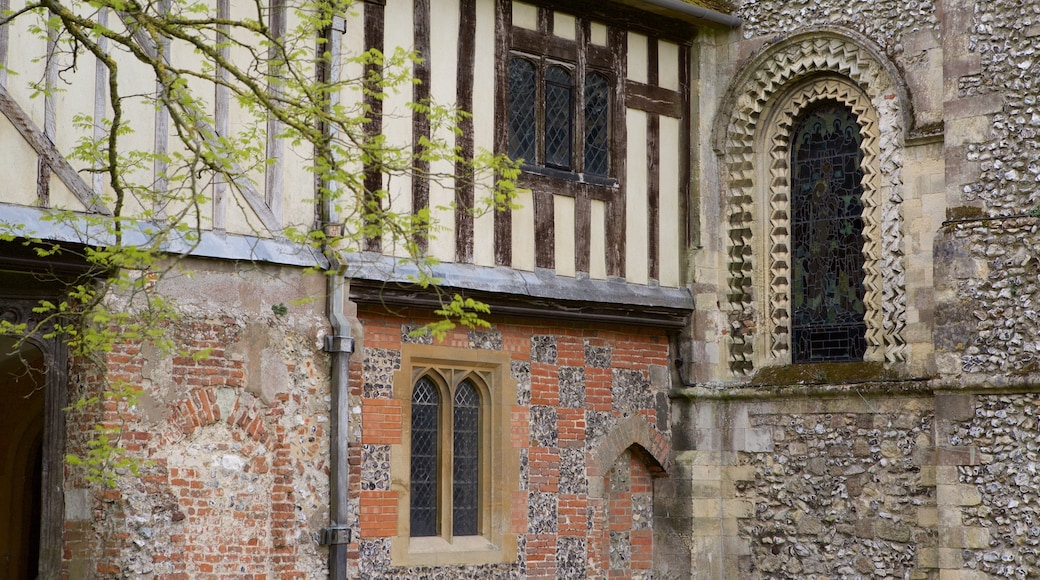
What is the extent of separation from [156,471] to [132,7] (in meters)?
3.98

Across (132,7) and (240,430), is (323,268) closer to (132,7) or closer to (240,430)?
(240,430)

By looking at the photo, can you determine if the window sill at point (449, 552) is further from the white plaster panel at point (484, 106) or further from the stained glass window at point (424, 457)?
the white plaster panel at point (484, 106)

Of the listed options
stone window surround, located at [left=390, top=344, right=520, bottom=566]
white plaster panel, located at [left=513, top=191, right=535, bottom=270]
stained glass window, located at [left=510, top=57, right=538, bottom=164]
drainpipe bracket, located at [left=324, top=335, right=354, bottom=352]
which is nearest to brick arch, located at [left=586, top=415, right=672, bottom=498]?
stone window surround, located at [left=390, top=344, right=520, bottom=566]

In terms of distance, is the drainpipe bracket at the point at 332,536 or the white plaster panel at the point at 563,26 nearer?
the drainpipe bracket at the point at 332,536

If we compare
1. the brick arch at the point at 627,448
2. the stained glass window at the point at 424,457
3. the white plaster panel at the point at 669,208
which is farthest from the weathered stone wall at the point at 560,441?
the white plaster panel at the point at 669,208

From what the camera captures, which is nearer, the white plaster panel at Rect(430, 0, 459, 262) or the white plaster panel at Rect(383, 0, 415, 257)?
the white plaster panel at Rect(383, 0, 415, 257)

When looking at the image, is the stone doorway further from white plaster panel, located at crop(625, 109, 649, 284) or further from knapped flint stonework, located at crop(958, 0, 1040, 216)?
knapped flint stonework, located at crop(958, 0, 1040, 216)

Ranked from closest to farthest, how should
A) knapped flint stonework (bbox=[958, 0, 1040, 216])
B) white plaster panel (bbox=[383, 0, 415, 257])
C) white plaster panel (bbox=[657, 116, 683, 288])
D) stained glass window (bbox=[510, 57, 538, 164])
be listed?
knapped flint stonework (bbox=[958, 0, 1040, 216]) → white plaster panel (bbox=[383, 0, 415, 257]) → stained glass window (bbox=[510, 57, 538, 164]) → white plaster panel (bbox=[657, 116, 683, 288])

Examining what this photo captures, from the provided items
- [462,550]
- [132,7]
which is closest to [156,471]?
[462,550]

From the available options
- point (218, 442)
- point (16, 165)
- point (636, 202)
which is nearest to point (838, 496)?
point (636, 202)

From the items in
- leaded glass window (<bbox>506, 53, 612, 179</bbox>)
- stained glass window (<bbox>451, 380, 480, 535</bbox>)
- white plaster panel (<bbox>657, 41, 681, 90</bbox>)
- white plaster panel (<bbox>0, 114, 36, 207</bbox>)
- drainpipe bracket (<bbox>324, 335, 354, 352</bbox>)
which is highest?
white plaster panel (<bbox>657, 41, 681, 90</bbox>)

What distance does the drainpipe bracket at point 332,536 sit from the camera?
10.7m

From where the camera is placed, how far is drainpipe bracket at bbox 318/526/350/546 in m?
10.7

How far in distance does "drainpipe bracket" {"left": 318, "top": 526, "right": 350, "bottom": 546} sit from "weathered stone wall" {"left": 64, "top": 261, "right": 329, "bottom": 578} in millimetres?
66
